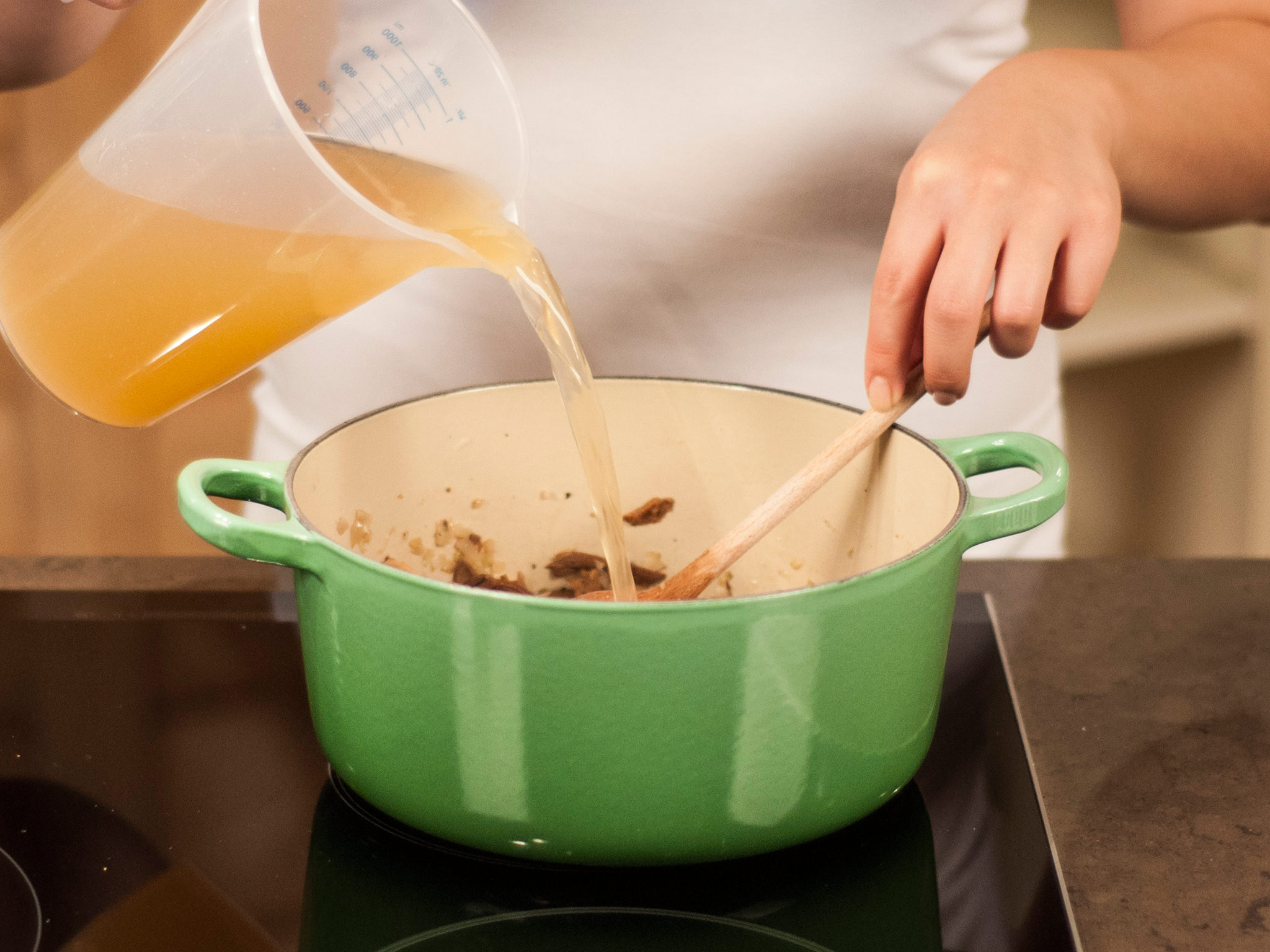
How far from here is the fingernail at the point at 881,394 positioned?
58 centimetres

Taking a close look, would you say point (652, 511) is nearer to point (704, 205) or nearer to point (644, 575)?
point (644, 575)

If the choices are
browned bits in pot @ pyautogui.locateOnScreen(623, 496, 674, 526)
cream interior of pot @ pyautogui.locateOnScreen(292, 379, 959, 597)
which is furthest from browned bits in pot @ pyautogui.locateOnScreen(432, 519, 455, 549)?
browned bits in pot @ pyautogui.locateOnScreen(623, 496, 674, 526)

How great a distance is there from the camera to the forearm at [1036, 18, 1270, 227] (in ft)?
2.32

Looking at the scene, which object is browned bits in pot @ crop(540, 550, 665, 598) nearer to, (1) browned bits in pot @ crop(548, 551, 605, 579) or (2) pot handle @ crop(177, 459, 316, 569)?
(1) browned bits in pot @ crop(548, 551, 605, 579)

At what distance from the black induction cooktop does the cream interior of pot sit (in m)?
0.11

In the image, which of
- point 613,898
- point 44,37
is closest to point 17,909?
point 613,898

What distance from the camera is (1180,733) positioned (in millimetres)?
596

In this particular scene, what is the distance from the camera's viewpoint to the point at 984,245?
0.55 meters

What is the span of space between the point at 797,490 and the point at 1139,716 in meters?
0.22

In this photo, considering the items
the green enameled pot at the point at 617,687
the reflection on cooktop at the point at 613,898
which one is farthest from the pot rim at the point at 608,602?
the reflection on cooktop at the point at 613,898

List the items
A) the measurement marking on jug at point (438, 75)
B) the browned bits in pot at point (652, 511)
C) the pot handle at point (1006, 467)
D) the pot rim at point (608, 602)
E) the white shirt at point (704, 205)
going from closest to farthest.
Answer: the pot rim at point (608, 602)
the pot handle at point (1006, 467)
the measurement marking on jug at point (438, 75)
the browned bits in pot at point (652, 511)
the white shirt at point (704, 205)

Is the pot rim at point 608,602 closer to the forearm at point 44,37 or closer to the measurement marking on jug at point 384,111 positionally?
the measurement marking on jug at point 384,111

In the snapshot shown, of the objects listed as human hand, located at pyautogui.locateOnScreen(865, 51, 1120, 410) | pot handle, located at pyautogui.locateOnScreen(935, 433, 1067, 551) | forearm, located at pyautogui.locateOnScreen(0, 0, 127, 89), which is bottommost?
pot handle, located at pyautogui.locateOnScreen(935, 433, 1067, 551)

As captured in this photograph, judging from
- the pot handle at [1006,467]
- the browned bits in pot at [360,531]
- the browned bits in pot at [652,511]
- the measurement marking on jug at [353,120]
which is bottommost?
the browned bits in pot at [652,511]
